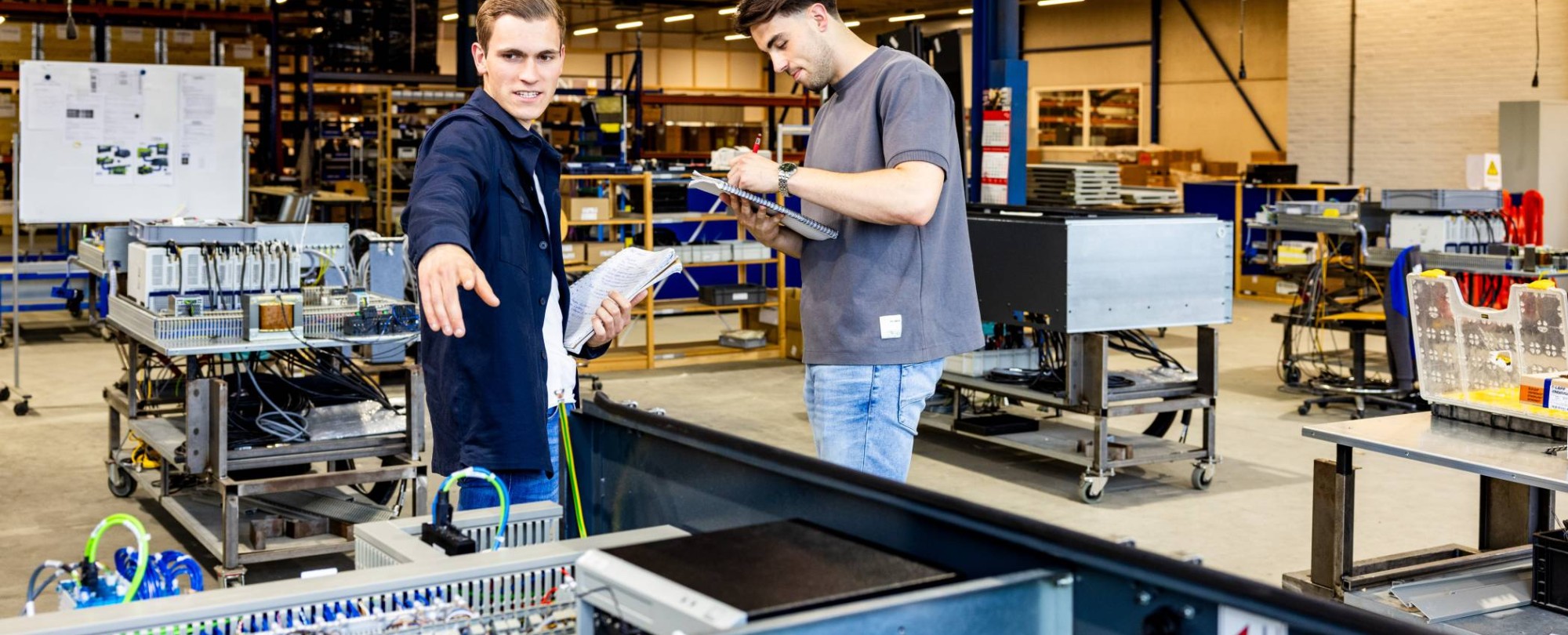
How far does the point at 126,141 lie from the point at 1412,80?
38.3ft

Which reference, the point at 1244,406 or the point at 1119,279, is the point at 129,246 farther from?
the point at 1244,406

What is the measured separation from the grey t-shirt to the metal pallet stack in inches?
374

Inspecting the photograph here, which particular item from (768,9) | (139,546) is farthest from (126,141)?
(139,546)

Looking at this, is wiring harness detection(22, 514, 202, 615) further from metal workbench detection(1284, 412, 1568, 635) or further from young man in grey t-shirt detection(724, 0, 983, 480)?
metal workbench detection(1284, 412, 1568, 635)

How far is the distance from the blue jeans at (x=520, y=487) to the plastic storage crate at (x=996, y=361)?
400cm

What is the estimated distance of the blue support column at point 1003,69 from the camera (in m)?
8.63

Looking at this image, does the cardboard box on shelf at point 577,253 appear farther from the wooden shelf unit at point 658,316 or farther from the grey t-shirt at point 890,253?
the grey t-shirt at point 890,253

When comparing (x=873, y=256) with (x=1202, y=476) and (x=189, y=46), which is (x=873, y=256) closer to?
(x=1202, y=476)

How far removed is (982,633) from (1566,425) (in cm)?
266

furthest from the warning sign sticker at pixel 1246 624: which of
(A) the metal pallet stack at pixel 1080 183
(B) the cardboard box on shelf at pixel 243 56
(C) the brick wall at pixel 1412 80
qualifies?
(C) the brick wall at pixel 1412 80

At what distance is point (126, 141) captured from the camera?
7414 millimetres

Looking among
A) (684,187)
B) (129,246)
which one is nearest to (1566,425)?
(129,246)

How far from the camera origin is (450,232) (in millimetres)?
1753

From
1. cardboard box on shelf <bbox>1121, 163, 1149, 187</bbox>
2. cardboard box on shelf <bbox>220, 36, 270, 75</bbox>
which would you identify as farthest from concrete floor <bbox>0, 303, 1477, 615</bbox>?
cardboard box on shelf <bbox>1121, 163, 1149, 187</bbox>
